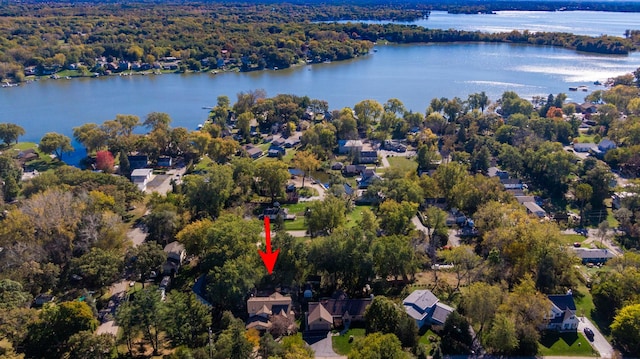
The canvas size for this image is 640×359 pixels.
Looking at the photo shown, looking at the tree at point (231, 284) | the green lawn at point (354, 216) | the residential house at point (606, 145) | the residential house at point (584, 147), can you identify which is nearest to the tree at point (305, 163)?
the green lawn at point (354, 216)

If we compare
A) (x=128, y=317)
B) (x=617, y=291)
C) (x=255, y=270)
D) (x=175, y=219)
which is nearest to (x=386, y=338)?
(x=255, y=270)

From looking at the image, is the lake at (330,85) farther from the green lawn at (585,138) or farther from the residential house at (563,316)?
the residential house at (563,316)

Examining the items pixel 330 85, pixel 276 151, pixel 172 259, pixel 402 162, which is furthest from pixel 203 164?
pixel 330 85

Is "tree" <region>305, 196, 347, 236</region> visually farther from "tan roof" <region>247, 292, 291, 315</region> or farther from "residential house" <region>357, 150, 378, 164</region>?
"residential house" <region>357, 150, 378, 164</region>

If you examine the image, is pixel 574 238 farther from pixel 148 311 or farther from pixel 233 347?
pixel 148 311

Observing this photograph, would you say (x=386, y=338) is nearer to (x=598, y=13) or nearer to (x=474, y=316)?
(x=474, y=316)

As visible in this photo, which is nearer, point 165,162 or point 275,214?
point 275,214
